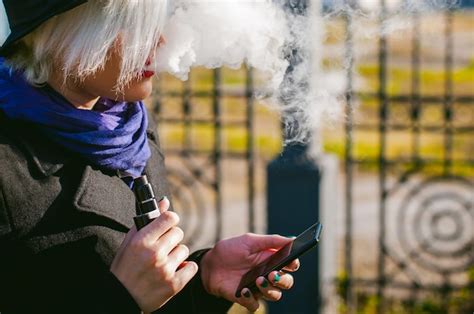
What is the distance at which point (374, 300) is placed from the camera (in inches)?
216

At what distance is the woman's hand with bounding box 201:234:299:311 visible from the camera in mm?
2180

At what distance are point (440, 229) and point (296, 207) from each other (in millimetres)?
2616

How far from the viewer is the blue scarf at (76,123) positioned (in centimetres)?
203

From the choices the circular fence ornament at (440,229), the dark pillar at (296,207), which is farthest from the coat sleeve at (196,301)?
the circular fence ornament at (440,229)

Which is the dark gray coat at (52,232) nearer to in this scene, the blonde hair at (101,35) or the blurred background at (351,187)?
the blonde hair at (101,35)

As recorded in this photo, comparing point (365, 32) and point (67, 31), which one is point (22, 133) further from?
point (365, 32)

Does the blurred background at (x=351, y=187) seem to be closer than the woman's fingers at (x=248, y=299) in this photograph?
No

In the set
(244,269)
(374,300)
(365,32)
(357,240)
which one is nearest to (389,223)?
(357,240)

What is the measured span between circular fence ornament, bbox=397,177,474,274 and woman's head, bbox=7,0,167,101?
3.54 meters

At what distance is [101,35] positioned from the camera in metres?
1.96

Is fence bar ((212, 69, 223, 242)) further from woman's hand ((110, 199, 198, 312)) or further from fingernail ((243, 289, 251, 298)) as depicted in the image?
woman's hand ((110, 199, 198, 312))

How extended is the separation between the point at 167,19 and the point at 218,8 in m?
0.13

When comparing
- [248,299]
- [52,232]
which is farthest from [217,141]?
[52,232]

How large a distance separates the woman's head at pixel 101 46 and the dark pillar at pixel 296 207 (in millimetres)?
2762
